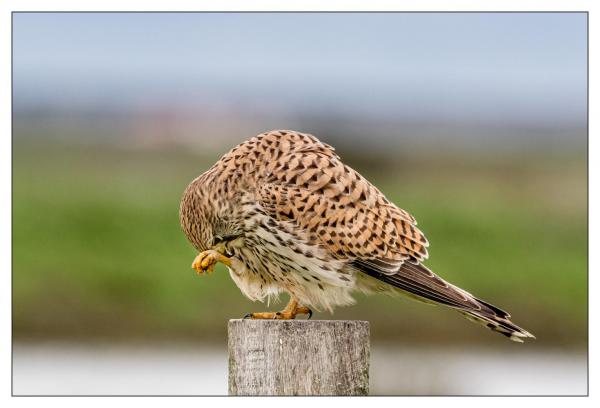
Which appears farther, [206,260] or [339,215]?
[339,215]

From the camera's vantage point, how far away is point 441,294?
6598mm

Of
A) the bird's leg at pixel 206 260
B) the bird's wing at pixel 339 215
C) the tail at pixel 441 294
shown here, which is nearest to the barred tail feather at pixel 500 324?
the tail at pixel 441 294

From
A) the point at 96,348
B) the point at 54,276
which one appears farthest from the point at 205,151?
the point at 96,348

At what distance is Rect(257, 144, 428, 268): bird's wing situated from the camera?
268 inches

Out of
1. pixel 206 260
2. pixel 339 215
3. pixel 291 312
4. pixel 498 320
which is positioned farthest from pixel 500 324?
pixel 206 260

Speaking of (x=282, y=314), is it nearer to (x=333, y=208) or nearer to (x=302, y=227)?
(x=302, y=227)

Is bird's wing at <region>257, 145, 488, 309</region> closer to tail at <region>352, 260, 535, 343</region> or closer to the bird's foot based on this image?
tail at <region>352, 260, 535, 343</region>

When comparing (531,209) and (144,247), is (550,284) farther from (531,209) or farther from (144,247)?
(144,247)

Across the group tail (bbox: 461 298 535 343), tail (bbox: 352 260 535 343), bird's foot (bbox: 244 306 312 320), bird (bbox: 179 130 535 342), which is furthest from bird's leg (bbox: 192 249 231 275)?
tail (bbox: 461 298 535 343)

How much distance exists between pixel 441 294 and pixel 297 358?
1168 millimetres

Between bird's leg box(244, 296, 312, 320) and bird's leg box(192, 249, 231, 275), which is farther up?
bird's leg box(192, 249, 231, 275)

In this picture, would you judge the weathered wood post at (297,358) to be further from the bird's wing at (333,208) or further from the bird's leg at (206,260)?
the bird's wing at (333,208)

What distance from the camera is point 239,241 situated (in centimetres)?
701

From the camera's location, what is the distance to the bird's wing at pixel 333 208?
6.81 meters
